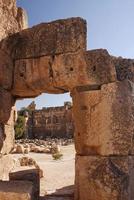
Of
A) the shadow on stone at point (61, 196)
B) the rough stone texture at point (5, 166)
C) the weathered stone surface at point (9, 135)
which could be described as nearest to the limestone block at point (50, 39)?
the weathered stone surface at point (9, 135)

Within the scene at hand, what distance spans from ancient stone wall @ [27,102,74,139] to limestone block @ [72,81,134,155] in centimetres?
2811

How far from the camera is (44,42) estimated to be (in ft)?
20.6

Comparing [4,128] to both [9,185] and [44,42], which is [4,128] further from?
[44,42]

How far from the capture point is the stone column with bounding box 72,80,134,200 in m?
5.57

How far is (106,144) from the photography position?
18.9 feet

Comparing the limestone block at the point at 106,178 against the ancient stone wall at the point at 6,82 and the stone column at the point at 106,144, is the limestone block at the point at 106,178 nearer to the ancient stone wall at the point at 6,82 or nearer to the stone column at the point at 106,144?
the stone column at the point at 106,144

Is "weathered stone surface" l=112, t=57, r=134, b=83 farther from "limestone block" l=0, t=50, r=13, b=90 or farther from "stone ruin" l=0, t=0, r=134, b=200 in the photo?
"limestone block" l=0, t=50, r=13, b=90

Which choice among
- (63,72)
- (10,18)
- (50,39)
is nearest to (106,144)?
(63,72)

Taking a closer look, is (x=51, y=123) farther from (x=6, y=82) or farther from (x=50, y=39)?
(x=50, y=39)

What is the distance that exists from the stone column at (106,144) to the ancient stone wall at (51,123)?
28.2 m

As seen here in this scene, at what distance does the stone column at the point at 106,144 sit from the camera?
5.57m

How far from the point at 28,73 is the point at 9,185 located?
7.95 feet

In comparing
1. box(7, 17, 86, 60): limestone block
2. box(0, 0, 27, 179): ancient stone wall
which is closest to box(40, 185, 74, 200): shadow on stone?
box(0, 0, 27, 179): ancient stone wall

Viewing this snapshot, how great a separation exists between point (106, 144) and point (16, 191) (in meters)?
1.95
